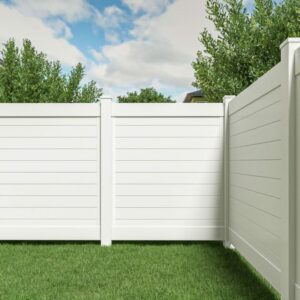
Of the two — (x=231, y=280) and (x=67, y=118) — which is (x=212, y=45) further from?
(x=231, y=280)

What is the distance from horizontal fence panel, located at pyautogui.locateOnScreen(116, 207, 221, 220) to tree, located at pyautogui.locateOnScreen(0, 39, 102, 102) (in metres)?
10.4

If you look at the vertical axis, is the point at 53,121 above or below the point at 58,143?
above

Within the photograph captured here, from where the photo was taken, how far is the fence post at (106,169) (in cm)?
547

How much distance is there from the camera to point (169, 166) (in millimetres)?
5504

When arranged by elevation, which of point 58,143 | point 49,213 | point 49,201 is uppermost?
point 58,143

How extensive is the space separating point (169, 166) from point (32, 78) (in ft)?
36.9

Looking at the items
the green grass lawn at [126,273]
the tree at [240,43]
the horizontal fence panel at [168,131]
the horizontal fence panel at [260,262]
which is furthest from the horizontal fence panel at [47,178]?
the tree at [240,43]

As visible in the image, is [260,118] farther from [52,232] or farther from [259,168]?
[52,232]

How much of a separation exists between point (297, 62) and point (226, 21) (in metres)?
8.81

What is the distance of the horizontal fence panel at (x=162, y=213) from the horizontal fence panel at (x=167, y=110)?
3.77 ft

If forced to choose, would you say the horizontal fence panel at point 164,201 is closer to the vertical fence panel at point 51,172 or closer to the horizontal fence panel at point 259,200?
Result: the vertical fence panel at point 51,172

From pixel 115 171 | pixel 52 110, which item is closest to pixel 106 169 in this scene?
pixel 115 171

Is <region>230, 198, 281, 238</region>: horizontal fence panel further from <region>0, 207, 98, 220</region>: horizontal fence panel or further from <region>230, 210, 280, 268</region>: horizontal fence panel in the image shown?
<region>0, 207, 98, 220</region>: horizontal fence panel

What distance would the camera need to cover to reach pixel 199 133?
18.1ft
